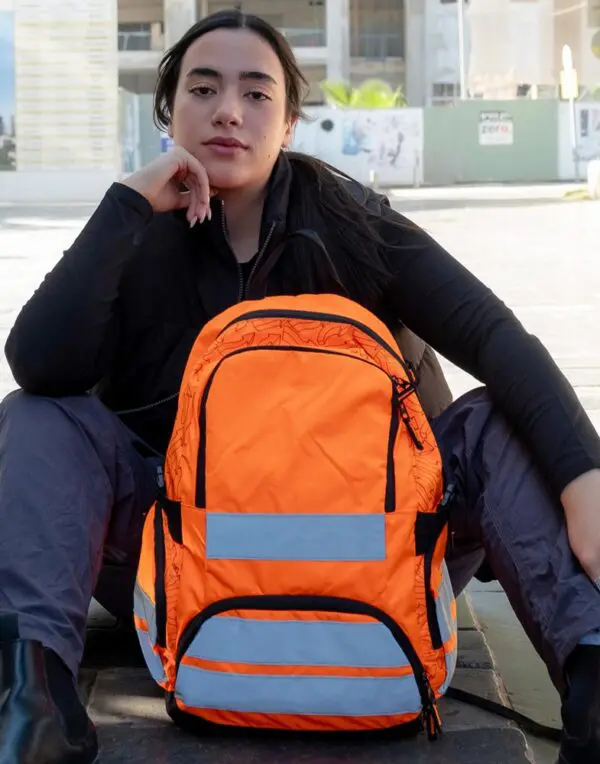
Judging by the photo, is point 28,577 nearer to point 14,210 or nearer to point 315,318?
point 315,318

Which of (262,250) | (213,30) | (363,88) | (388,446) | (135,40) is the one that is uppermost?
(135,40)

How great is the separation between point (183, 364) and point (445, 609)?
611 millimetres

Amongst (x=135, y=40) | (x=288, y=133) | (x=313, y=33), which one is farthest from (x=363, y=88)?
(x=288, y=133)

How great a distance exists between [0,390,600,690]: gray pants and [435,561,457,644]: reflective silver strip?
0.08m

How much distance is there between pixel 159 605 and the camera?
1.72 m

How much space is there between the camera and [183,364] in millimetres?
2027

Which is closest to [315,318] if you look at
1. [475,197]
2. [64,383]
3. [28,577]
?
[64,383]

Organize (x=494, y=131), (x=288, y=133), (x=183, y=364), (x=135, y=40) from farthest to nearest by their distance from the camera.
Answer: (x=135, y=40), (x=494, y=131), (x=288, y=133), (x=183, y=364)

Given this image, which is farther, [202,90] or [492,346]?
[202,90]

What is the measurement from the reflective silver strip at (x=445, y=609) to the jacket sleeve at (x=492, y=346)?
21 centimetres

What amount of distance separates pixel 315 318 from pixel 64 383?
1.30 ft

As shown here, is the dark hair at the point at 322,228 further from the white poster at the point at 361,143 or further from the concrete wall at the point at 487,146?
the concrete wall at the point at 487,146

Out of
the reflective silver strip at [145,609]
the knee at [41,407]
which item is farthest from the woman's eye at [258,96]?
the reflective silver strip at [145,609]

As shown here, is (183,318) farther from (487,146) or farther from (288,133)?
(487,146)
